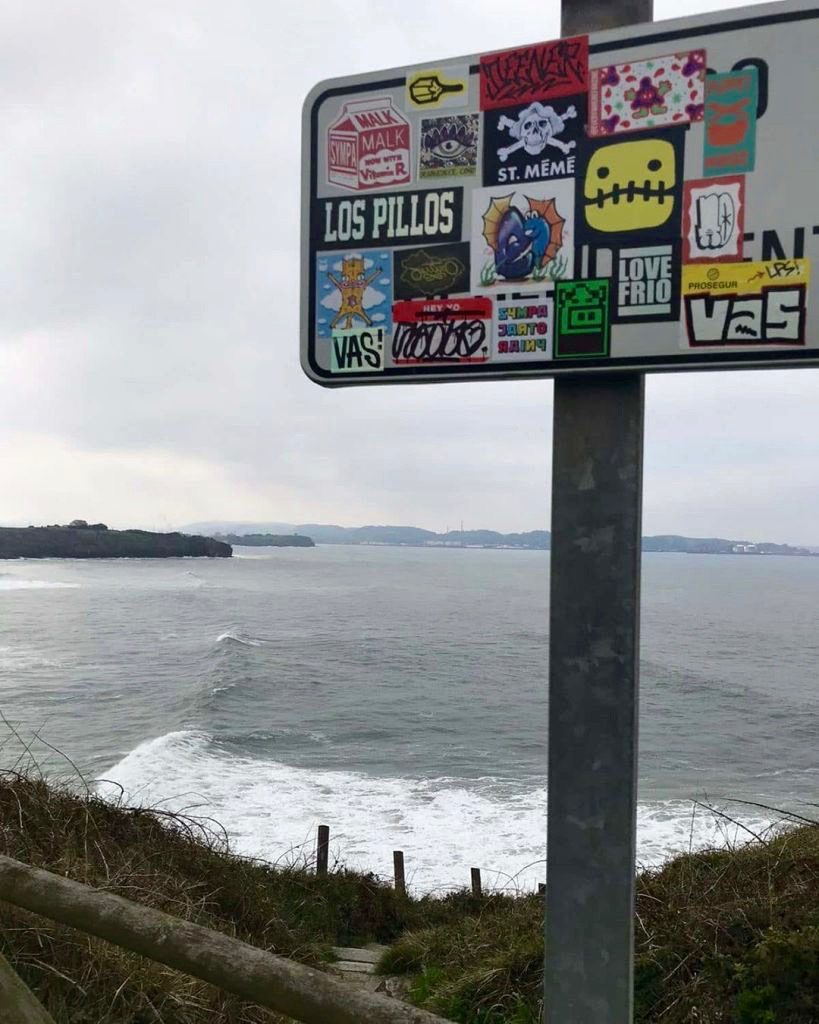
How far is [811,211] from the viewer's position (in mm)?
1431

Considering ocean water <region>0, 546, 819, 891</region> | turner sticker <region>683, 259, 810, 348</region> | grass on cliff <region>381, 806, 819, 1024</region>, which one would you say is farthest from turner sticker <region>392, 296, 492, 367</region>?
ocean water <region>0, 546, 819, 891</region>

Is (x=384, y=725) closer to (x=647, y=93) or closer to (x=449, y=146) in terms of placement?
(x=449, y=146)

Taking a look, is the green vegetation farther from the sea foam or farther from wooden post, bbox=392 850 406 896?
the sea foam

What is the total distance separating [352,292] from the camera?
175 centimetres

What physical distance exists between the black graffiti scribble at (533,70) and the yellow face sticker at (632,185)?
181mm

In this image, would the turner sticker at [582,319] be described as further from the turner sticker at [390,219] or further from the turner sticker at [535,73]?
the turner sticker at [535,73]

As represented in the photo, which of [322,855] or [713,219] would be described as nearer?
[713,219]

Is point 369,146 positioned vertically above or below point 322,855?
above

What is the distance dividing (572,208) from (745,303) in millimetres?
388

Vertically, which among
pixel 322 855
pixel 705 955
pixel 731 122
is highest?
pixel 731 122

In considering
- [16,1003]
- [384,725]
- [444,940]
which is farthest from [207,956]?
[384,725]

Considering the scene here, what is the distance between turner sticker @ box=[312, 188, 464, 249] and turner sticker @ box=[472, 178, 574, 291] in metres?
0.06

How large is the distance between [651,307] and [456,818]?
799 inches

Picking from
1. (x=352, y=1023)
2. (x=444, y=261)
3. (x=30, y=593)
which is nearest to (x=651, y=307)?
(x=444, y=261)
